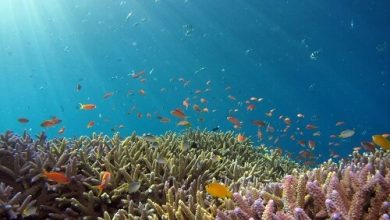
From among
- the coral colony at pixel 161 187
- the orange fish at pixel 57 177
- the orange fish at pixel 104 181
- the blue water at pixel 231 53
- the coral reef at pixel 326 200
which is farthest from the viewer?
the blue water at pixel 231 53

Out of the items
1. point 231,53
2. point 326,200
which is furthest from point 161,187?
point 231,53

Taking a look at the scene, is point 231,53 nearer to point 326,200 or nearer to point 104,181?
point 104,181

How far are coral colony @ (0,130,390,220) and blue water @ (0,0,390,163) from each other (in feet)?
Answer: 103

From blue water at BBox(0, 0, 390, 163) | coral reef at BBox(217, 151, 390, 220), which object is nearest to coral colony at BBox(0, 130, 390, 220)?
coral reef at BBox(217, 151, 390, 220)

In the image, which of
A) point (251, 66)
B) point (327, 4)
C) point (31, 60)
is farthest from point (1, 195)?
point (31, 60)

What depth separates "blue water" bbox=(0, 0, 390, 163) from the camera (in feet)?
170

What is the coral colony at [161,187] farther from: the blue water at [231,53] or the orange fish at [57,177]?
the blue water at [231,53]

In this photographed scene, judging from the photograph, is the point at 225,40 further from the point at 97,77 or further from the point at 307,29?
the point at 97,77

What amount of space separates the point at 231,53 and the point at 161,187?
6381 centimetres

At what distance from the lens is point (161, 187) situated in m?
5.10

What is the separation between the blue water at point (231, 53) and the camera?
51875mm

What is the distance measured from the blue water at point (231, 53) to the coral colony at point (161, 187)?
31.4 metres

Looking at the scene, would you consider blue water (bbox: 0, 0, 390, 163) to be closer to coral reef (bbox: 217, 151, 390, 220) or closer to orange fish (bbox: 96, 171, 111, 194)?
orange fish (bbox: 96, 171, 111, 194)

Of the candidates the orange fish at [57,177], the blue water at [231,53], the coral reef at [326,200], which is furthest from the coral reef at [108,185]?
the blue water at [231,53]
